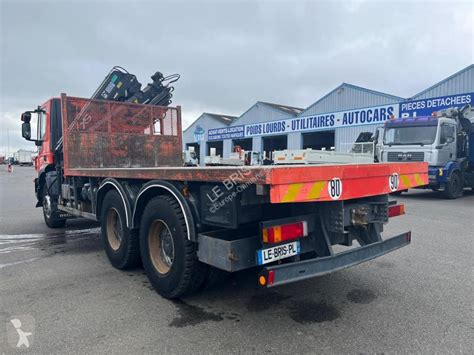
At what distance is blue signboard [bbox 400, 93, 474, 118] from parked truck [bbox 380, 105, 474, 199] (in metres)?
4.10

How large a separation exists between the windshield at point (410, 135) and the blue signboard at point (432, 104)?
641 cm

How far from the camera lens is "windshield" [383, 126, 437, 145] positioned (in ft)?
41.3

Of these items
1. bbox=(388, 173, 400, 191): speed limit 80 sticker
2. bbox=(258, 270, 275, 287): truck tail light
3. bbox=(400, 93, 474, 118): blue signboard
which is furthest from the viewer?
bbox=(400, 93, 474, 118): blue signboard

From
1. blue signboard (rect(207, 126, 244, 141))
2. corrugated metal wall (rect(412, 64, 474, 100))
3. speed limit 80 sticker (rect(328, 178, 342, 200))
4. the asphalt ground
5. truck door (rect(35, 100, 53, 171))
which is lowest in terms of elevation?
the asphalt ground

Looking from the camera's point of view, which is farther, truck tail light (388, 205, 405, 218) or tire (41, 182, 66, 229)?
tire (41, 182, 66, 229)

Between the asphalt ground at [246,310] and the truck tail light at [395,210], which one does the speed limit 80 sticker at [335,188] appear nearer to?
the asphalt ground at [246,310]

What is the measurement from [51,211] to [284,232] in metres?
6.13

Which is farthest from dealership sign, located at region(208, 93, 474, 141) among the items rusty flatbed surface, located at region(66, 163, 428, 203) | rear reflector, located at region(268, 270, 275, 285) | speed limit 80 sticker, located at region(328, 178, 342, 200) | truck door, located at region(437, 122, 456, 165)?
rear reflector, located at region(268, 270, 275, 285)

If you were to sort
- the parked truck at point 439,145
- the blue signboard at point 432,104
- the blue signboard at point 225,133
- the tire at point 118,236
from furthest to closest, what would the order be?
1. the blue signboard at point 225,133
2. the blue signboard at point 432,104
3. the parked truck at point 439,145
4. the tire at point 118,236

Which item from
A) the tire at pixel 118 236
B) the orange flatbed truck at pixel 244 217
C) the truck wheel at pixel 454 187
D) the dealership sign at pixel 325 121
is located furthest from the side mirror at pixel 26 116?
the dealership sign at pixel 325 121

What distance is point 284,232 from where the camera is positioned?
9.88ft

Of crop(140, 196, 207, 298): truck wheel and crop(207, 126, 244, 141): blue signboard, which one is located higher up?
crop(207, 126, 244, 141): blue signboard

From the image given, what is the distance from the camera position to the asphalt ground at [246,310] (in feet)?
9.50

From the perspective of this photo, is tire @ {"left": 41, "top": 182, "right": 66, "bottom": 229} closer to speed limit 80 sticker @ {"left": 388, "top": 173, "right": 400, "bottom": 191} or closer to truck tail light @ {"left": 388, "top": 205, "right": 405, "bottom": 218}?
truck tail light @ {"left": 388, "top": 205, "right": 405, "bottom": 218}
